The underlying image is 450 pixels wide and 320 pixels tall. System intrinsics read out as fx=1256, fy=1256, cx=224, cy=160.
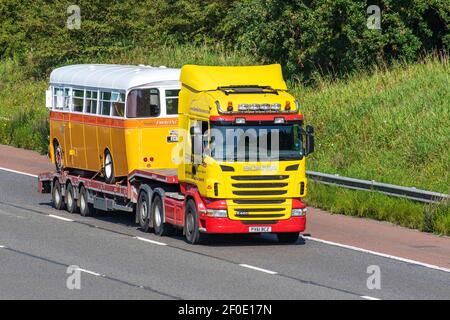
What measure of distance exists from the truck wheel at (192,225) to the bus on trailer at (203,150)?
Result: 0.02 m

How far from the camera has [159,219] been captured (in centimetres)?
2648

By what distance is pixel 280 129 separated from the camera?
24.4 m

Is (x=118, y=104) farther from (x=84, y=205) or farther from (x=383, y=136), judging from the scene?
(x=383, y=136)

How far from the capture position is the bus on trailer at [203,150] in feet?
79.3

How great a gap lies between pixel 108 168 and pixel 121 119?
156 centimetres

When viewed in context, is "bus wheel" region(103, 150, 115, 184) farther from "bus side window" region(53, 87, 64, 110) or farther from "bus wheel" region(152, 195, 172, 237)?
"bus side window" region(53, 87, 64, 110)

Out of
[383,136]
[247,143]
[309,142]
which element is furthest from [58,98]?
[309,142]

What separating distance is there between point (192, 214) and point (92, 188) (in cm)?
536

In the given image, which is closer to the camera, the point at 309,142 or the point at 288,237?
the point at 309,142

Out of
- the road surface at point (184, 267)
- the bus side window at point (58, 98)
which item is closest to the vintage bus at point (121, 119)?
the bus side window at point (58, 98)

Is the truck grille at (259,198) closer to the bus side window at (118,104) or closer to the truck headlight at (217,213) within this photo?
the truck headlight at (217,213)

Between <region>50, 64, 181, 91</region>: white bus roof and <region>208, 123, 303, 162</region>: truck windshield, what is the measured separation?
4.20 metres

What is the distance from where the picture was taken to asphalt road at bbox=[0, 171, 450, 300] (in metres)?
19.1
